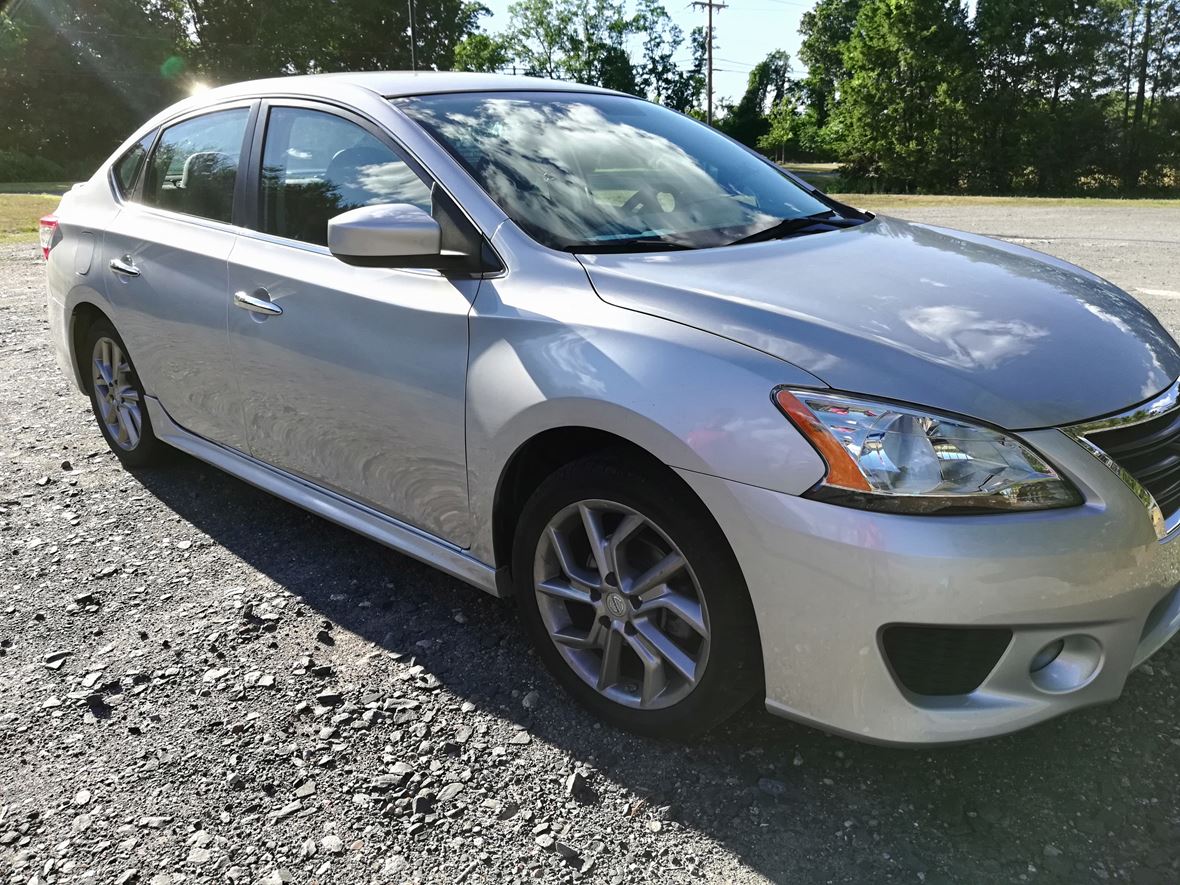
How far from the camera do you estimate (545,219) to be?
263 cm

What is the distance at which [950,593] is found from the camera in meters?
1.84

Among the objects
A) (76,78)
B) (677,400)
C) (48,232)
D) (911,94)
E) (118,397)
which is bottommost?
(118,397)

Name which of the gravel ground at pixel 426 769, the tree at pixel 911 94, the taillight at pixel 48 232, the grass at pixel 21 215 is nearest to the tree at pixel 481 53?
the tree at pixel 911 94

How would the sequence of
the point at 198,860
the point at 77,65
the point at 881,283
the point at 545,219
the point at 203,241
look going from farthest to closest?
the point at 77,65 → the point at 203,241 → the point at 545,219 → the point at 881,283 → the point at 198,860

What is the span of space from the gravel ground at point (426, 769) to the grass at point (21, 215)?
13.0 meters

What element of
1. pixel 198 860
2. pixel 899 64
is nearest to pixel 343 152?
pixel 198 860

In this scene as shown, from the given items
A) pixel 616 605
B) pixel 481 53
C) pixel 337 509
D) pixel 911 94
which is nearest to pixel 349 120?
pixel 337 509

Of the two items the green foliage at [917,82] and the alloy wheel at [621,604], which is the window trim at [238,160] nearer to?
the alloy wheel at [621,604]

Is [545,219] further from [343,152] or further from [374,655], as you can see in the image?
[374,655]

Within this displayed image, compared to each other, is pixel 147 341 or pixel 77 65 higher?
pixel 77 65

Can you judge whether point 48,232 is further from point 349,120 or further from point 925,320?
point 925,320

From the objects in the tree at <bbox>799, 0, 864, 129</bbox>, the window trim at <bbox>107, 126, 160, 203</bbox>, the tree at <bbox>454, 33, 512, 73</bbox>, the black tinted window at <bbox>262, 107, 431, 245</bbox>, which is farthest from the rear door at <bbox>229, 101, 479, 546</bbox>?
the tree at <bbox>799, 0, 864, 129</bbox>

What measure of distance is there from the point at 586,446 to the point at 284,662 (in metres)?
1.21

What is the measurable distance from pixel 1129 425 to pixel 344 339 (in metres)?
2.12
